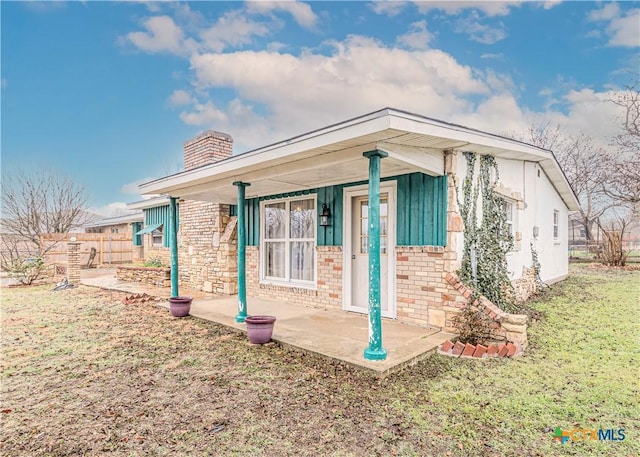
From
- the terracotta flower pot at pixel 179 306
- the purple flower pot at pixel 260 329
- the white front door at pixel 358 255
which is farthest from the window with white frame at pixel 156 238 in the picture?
the purple flower pot at pixel 260 329

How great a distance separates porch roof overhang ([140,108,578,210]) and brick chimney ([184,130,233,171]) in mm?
2063

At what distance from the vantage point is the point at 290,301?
722 centimetres

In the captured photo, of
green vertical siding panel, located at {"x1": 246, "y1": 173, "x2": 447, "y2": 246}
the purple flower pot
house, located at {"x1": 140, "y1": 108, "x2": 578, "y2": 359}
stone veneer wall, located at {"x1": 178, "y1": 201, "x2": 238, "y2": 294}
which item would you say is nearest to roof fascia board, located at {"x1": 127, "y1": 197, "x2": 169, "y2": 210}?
stone veneer wall, located at {"x1": 178, "y1": 201, "x2": 238, "y2": 294}

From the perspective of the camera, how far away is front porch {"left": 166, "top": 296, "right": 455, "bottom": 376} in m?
3.86

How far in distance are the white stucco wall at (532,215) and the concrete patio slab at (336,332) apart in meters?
1.44

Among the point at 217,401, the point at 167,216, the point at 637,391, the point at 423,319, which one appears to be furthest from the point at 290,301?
the point at 167,216

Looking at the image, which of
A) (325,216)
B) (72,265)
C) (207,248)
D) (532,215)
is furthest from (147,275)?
(532,215)

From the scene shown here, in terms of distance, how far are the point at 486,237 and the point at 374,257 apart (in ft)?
9.10

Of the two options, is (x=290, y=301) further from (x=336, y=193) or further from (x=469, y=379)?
(x=469, y=379)

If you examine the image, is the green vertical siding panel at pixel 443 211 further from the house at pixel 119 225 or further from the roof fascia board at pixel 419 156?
the house at pixel 119 225

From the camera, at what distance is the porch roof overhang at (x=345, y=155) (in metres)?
3.56

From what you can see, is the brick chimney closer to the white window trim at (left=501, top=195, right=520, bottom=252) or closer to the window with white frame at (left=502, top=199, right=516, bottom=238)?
the window with white frame at (left=502, top=199, right=516, bottom=238)

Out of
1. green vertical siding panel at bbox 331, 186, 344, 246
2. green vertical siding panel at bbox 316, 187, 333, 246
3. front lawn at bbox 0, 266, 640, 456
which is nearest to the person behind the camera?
front lawn at bbox 0, 266, 640, 456

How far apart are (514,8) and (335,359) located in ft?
33.9
